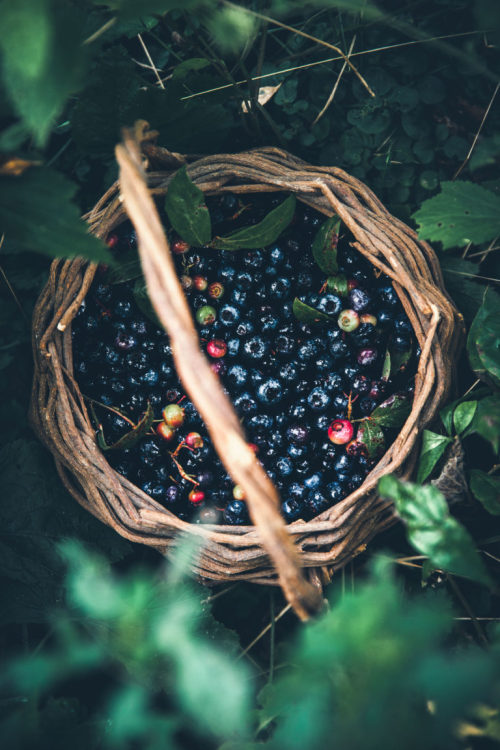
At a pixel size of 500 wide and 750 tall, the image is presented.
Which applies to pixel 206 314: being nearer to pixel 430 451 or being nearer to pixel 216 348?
pixel 216 348

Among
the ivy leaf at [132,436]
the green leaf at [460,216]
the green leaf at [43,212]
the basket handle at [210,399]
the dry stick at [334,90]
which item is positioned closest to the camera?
the basket handle at [210,399]

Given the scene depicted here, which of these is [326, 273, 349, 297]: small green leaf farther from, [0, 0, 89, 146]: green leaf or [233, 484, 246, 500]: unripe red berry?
[0, 0, 89, 146]: green leaf

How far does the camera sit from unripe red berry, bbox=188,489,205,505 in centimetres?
126

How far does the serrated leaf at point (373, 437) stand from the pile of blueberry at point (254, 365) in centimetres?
3

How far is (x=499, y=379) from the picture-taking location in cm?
106

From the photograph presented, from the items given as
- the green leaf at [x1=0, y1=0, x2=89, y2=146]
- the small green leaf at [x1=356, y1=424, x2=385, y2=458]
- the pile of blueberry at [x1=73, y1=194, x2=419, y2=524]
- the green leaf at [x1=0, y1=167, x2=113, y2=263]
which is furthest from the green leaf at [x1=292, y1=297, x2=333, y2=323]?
the green leaf at [x1=0, y1=0, x2=89, y2=146]

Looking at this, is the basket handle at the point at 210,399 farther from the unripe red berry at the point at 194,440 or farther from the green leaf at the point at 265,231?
the unripe red berry at the point at 194,440

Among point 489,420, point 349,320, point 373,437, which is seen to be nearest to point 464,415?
point 489,420

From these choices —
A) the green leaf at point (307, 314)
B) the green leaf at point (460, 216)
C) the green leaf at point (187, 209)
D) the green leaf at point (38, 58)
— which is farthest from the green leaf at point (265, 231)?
the green leaf at point (38, 58)

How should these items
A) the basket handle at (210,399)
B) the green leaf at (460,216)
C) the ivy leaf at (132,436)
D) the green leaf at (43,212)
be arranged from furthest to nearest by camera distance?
the ivy leaf at (132,436)
the green leaf at (460,216)
the green leaf at (43,212)
the basket handle at (210,399)

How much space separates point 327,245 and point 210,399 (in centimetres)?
65

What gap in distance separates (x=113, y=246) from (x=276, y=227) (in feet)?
1.34

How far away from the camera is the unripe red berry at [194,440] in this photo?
4.16 ft

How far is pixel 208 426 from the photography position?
1.12 m
